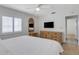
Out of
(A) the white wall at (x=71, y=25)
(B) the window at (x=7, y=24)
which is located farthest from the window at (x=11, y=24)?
(A) the white wall at (x=71, y=25)

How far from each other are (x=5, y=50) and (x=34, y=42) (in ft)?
1.35

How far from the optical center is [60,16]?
1.37 m

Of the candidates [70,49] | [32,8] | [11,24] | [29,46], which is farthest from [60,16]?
[11,24]

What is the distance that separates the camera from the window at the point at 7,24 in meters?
1.27

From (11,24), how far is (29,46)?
0.42 meters

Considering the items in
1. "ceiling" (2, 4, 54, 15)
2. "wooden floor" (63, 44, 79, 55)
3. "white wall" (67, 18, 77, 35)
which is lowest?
"wooden floor" (63, 44, 79, 55)

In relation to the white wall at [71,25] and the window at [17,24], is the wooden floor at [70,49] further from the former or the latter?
the window at [17,24]

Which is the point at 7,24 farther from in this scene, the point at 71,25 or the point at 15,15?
the point at 71,25

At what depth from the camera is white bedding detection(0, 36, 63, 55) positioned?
49.7 inches

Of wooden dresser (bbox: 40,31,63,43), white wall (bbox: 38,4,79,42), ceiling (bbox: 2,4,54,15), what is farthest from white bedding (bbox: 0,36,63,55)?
ceiling (bbox: 2,4,54,15)

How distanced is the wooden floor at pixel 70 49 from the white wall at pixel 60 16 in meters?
0.21

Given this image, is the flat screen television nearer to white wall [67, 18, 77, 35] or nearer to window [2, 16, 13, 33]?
white wall [67, 18, 77, 35]
